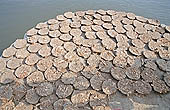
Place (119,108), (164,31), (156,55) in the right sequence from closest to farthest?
(119,108), (156,55), (164,31)

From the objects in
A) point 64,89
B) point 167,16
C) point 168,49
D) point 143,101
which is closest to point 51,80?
point 64,89

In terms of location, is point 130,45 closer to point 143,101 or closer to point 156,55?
point 156,55

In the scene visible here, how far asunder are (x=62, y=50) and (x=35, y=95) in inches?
34.6

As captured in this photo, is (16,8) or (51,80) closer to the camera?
(51,80)

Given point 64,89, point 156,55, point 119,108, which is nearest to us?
point 119,108

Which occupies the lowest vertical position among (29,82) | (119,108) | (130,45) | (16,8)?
(119,108)

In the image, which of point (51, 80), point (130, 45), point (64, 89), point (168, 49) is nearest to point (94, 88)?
point (64, 89)

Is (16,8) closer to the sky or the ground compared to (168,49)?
closer to the sky

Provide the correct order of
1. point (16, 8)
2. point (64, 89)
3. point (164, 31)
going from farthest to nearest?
point (16, 8) → point (164, 31) → point (64, 89)

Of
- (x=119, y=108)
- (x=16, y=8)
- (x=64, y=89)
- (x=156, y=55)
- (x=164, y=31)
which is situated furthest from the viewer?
(x=16, y=8)

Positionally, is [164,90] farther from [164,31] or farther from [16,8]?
[16,8]

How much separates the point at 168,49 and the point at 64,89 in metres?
1.85

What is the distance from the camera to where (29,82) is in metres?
2.40

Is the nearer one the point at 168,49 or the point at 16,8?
the point at 168,49
